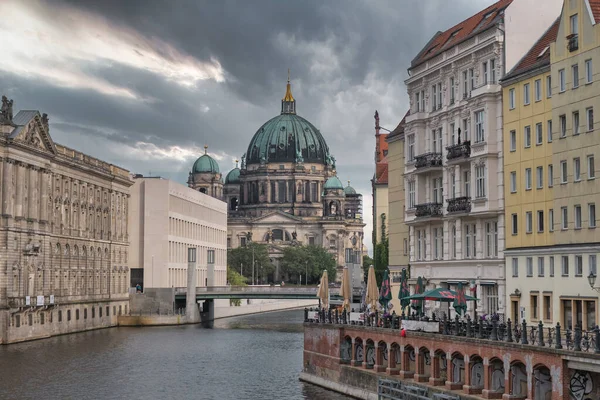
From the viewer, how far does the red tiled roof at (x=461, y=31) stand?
234 ft

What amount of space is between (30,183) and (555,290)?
62.8 metres

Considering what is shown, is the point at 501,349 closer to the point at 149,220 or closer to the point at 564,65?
the point at 564,65

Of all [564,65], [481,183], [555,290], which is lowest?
[555,290]

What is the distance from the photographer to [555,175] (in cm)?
5906

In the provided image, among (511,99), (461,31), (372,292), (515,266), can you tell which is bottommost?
(372,292)

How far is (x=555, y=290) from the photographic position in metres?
58.5

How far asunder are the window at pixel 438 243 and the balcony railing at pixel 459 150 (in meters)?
5.90

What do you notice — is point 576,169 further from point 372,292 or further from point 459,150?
point 372,292

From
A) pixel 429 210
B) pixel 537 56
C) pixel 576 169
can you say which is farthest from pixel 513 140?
pixel 429 210

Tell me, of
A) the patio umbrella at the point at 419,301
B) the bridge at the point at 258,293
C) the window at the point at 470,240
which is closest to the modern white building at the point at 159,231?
the bridge at the point at 258,293

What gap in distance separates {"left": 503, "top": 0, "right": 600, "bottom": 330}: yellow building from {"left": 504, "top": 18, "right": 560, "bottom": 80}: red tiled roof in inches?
3.1

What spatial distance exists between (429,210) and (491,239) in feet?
23.8

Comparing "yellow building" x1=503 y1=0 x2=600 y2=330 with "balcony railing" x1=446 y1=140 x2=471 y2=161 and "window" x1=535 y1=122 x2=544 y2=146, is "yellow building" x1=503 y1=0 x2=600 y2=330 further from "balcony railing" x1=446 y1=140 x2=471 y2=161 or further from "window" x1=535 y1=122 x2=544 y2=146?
"balcony railing" x1=446 y1=140 x2=471 y2=161

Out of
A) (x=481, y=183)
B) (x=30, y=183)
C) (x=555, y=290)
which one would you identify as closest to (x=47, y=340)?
(x=30, y=183)
